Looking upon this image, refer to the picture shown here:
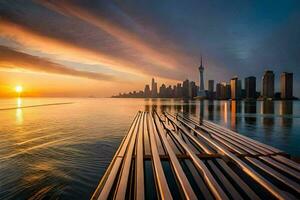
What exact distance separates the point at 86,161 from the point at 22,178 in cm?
267

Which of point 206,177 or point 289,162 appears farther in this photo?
point 289,162

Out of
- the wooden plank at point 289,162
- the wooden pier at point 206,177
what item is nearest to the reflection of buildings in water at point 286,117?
the wooden plank at point 289,162

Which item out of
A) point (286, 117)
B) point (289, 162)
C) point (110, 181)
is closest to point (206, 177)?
point (110, 181)

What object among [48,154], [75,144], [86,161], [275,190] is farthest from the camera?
[75,144]

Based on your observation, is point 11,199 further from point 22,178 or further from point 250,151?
point 250,151

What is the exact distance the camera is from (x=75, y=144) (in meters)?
12.8

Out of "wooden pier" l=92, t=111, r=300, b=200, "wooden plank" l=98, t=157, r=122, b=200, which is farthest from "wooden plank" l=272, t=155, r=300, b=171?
"wooden plank" l=98, t=157, r=122, b=200

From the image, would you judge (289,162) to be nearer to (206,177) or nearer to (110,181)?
(206,177)

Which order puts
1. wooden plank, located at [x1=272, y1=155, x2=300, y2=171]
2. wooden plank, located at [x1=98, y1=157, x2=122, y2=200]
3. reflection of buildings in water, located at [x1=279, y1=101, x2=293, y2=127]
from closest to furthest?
wooden plank, located at [x1=98, y1=157, x2=122, y2=200], wooden plank, located at [x1=272, y1=155, x2=300, y2=171], reflection of buildings in water, located at [x1=279, y1=101, x2=293, y2=127]

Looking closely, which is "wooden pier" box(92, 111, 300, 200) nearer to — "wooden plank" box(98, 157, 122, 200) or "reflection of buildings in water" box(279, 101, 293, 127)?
"wooden plank" box(98, 157, 122, 200)

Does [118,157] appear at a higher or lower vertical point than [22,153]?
higher

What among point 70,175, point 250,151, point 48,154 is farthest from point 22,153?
point 250,151

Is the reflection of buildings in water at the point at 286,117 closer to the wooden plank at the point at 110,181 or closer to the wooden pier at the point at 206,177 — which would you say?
the wooden pier at the point at 206,177

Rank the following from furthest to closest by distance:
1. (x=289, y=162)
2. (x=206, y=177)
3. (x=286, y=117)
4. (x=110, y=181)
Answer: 1. (x=286, y=117)
2. (x=289, y=162)
3. (x=206, y=177)
4. (x=110, y=181)
